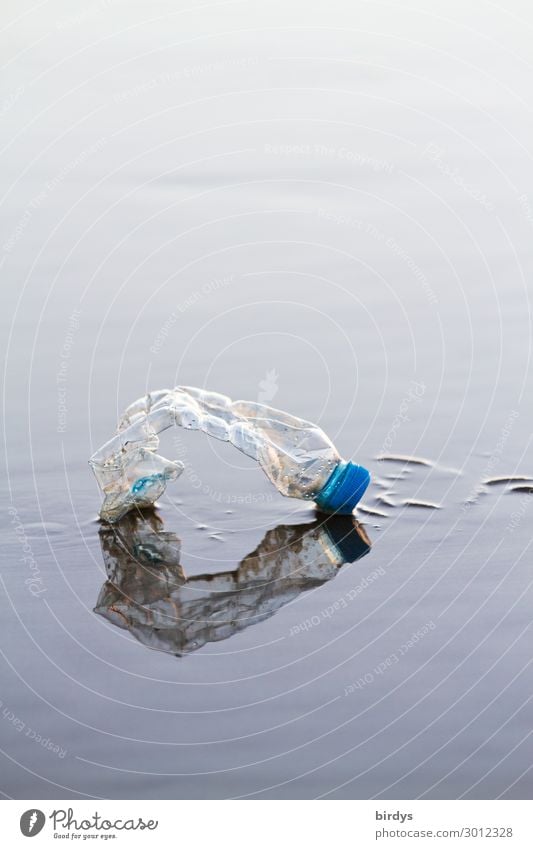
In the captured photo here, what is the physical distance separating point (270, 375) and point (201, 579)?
175 cm

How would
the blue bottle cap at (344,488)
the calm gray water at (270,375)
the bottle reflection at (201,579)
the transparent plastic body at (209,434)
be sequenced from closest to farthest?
the calm gray water at (270,375) → the bottle reflection at (201,579) → the blue bottle cap at (344,488) → the transparent plastic body at (209,434)

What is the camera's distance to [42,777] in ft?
11.2

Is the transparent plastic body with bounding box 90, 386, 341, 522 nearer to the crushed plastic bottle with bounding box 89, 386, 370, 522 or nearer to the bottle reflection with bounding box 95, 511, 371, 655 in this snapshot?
the crushed plastic bottle with bounding box 89, 386, 370, 522

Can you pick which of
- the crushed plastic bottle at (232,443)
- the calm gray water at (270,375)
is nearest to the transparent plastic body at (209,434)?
the crushed plastic bottle at (232,443)

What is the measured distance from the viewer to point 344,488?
4.80 m

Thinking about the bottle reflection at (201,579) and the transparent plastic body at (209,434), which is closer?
the bottle reflection at (201,579)

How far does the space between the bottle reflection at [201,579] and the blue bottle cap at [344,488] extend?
0.04m

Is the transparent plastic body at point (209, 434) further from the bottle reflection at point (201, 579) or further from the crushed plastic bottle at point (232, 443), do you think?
the bottle reflection at point (201, 579)

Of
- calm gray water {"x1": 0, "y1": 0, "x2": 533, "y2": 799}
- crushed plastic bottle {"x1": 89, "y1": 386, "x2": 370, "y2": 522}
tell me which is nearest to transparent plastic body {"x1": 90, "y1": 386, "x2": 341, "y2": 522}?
crushed plastic bottle {"x1": 89, "y1": 386, "x2": 370, "y2": 522}

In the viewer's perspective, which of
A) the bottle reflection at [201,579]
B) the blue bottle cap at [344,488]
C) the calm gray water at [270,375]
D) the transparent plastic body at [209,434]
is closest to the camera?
the calm gray water at [270,375]

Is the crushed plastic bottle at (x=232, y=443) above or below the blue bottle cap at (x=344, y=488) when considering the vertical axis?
above

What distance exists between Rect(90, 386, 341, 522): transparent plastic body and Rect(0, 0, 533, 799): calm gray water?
103mm

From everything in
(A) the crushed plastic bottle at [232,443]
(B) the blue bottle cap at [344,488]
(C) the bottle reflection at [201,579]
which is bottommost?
(C) the bottle reflection at [201,579]

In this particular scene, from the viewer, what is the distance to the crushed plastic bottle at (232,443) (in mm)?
4844
